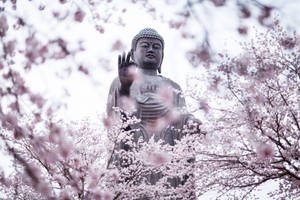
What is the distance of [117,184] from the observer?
6621 millimetres

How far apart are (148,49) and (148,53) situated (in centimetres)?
9

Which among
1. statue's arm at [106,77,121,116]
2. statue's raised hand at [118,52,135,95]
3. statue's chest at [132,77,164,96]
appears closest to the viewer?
statue's raised hand at [118,52,135,95]

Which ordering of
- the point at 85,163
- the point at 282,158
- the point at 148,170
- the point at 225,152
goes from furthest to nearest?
the point at 148,170, the point at 85,163, the point at 225,152, the point at 282,158

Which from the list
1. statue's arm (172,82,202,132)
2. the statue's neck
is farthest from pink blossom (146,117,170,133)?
the statue's neck

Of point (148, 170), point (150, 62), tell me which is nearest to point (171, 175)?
point (148, 170)

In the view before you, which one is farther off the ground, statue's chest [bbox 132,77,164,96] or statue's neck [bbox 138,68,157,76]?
statue's neck [bbox 138,68,157,76]

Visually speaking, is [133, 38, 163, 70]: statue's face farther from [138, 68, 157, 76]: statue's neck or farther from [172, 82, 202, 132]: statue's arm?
[172, 82, 202, 132]: statue's arm

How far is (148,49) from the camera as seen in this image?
8.45 meters

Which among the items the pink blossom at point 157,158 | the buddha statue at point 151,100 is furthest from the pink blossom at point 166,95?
the pink blossom at point 157,158

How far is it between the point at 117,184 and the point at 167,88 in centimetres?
223

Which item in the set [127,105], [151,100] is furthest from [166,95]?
[127,105]

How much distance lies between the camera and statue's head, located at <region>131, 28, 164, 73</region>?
8422 mm

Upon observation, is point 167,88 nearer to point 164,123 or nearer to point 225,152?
point 164,123

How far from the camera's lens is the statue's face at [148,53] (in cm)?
841
